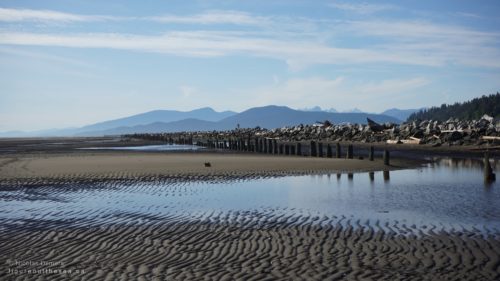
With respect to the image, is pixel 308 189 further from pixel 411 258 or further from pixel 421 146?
pixel 421 146

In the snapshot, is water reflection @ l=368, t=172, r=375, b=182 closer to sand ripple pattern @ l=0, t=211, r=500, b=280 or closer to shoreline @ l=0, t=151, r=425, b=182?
shoreline @ l=0, t=151, r=425, b=182

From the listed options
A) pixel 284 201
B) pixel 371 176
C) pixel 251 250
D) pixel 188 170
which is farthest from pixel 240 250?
pixel 188 170

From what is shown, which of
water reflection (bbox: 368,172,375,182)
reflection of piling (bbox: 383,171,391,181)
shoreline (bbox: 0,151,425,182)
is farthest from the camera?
shoreline (bbox: 0,151,425,182)

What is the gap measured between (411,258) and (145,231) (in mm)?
5991

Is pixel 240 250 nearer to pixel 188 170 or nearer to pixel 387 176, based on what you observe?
pixel 387 176

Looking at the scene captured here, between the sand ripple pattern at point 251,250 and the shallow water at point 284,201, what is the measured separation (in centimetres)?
74

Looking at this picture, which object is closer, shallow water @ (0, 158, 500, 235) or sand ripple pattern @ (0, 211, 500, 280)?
sand ripple pattern @ (0, 211, 500, 280)

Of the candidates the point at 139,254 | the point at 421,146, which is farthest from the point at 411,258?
the point at 421,146

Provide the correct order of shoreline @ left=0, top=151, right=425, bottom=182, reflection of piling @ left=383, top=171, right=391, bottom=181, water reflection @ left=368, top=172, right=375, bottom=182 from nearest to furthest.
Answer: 1. water reflection @ left=368, top=172, right=375, bottom=182
2. reflection of piling @ left=383, top=171, right=391, bottom=181
3. shoreline @ left=0, top=151, right=425, bottom=182

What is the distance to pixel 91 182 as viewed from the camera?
22922mm

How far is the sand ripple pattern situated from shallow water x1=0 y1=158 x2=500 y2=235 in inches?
29.1

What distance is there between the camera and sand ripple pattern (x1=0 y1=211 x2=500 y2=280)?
27.6 feet

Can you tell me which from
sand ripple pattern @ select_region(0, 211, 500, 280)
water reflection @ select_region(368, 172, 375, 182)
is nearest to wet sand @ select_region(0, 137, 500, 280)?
sand ripple pattern @ select_region(0, 211, 500, 280)

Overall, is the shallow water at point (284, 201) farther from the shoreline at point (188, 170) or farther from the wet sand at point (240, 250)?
the shoreline at point (188, 170)
